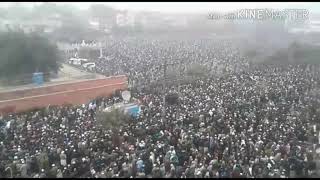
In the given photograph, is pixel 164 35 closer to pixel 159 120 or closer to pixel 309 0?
pixel 309 0

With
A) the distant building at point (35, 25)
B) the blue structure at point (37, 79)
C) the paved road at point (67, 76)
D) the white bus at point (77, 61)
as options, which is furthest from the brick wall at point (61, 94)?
the white bus at point (77, 61)

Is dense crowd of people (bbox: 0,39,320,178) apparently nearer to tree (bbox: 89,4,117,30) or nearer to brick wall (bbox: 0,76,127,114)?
brick wall (bbox: 0,76,127,114)

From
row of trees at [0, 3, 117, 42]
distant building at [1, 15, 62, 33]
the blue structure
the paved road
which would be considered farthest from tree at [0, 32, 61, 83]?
row of trees at [0, 3, 117, 42]

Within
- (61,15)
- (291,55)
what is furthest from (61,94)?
(291,55)

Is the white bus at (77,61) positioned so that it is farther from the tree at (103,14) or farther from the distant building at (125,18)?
the distant building at (125,18)

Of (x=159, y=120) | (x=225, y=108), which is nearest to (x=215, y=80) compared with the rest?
(x=225, y=108)

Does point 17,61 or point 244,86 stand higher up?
point 17,61
